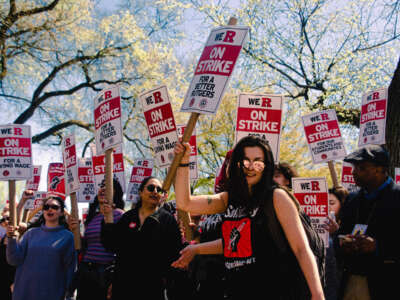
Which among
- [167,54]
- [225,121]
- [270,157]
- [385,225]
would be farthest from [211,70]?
[225,121]

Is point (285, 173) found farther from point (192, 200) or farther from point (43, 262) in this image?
point (43, 262)

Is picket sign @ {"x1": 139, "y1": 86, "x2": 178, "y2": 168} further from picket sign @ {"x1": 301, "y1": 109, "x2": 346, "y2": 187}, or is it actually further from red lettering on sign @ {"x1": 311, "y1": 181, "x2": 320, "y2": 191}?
picket sign @ {"x1": 301, "y1": 109, "x2": 346, "y2": 187}

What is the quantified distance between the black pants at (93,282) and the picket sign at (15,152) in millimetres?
2043

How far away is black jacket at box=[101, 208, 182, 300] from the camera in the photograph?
4680 mm

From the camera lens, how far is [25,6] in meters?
16.9

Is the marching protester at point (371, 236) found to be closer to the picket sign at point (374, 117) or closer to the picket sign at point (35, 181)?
the picket sign at point (374, 117)

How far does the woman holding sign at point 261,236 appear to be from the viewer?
271 cm

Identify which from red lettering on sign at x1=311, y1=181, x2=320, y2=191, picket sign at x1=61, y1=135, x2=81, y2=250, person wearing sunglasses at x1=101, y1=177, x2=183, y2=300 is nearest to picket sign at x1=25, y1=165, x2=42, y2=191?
picket sign at x1=61, y1=135, x2=81, y2=250

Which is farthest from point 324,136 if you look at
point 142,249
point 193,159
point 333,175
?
point 142,249

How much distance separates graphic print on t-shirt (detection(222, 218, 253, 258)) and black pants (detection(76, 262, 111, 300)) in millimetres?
3080

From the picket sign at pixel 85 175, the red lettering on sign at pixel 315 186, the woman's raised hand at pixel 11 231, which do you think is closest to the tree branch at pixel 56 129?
the picket sign at pixel 85 175

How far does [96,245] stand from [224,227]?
3391mm

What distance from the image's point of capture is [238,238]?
287cm

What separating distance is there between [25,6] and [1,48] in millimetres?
1719
